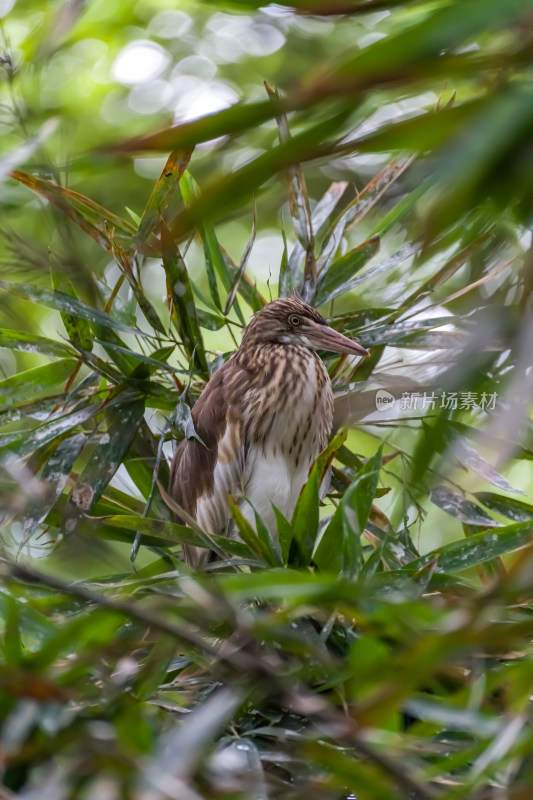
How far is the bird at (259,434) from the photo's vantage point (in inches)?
111

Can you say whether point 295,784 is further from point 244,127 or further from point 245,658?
point 244,127

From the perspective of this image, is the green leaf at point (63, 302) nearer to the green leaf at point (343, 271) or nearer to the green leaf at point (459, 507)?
the green leaf at point (343, 271)

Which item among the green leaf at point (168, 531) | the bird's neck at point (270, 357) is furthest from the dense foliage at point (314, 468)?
the bird's neck at point (270, 357)

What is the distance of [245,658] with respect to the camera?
1.20 m

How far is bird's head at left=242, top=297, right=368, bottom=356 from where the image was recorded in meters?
2.85

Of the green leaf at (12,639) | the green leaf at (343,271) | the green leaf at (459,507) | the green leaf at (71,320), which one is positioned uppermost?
the green leaf at (343,271)

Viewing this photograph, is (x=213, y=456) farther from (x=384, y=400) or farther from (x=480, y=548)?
(x=480, y=548)

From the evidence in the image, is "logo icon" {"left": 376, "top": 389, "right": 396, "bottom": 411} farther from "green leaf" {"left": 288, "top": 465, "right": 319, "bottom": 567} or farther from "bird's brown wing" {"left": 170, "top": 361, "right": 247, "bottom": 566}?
"green leaf" {"left": 288, "top": 465, "right": 319, "bottom": 567}

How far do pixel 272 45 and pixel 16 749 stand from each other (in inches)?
179

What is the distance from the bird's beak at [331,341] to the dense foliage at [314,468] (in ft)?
0.18

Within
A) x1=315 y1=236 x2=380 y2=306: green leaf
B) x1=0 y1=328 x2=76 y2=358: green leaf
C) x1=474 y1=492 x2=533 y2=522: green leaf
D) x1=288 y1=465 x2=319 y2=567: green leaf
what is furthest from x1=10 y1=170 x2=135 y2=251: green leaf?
x1=474 y1=492 x2=533 y2=522: green leaf

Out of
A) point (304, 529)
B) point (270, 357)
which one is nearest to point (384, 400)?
point (270, 357)

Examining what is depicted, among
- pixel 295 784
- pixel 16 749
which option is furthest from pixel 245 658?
pixel 295 784

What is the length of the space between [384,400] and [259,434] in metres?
0.40
